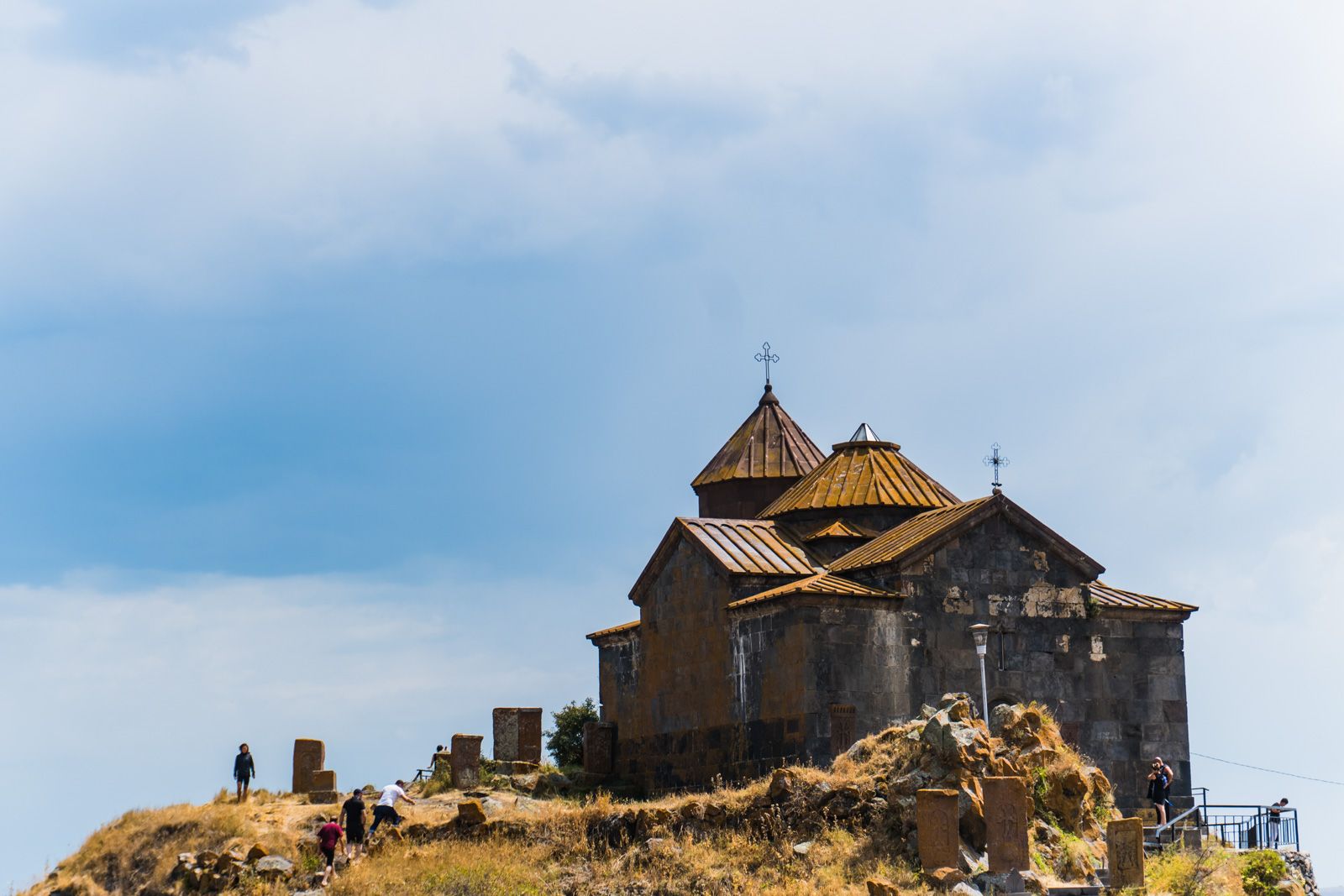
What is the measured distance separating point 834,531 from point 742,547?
1653mm

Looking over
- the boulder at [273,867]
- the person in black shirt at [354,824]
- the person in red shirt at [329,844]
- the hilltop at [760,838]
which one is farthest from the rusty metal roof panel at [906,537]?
the boulder at [273,867]

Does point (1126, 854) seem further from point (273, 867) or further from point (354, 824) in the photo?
point (273, 867)

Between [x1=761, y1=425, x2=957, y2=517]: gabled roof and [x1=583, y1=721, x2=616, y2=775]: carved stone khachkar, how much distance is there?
447 cm

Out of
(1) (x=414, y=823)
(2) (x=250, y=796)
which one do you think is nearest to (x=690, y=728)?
(1) (x=414, y=823)

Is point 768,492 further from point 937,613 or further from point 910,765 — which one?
point 910,765

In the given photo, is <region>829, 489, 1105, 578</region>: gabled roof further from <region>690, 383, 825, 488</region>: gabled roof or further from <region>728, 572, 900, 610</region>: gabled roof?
<region>690, 383, 825, 488</region>: gabled roof

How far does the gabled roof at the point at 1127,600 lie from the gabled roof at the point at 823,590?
4.02m

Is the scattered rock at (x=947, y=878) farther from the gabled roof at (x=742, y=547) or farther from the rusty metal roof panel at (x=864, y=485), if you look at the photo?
the rusty metal roof panel at (x=864, y=485)

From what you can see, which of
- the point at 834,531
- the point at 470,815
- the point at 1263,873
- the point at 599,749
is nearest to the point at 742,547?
the point at 834,531

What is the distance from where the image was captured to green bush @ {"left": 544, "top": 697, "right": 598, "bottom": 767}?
1325 inches

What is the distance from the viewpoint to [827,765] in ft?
77.6

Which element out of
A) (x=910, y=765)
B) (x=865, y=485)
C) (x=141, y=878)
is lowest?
(x=141, y=878)

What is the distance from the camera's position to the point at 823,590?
2442 centimetres

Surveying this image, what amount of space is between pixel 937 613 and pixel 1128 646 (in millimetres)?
3575
